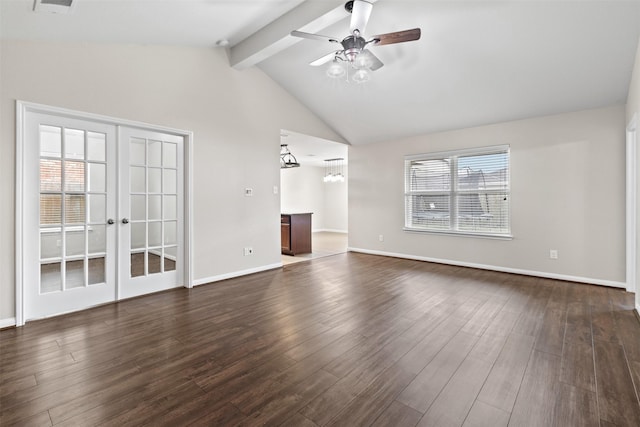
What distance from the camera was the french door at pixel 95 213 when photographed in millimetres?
2939

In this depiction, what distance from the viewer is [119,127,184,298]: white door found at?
11.7 feet

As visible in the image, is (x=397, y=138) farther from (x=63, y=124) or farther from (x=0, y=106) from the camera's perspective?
(x=0, y=106)

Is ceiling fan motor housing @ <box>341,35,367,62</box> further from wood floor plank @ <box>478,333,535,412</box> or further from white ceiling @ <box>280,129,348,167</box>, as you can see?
wood floor plank @ <box>478,333,535,412</box>

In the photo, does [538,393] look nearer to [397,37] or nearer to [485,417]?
[485,417]

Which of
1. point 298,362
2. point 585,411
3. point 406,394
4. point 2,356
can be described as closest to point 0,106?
point 2,356

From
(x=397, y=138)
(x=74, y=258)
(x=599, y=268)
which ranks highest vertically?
(x=397, y=138)

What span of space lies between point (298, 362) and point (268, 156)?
3615mm

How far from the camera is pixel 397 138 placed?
6148 mm

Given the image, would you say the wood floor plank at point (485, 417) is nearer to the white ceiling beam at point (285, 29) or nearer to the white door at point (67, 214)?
the white ceiling beam at point (285, 29)

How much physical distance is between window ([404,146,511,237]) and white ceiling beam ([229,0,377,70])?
336 centimetres

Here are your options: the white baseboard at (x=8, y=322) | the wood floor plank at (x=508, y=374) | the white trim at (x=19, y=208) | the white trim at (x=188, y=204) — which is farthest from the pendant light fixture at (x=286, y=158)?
the wood floor plank at (x=508, y=374)

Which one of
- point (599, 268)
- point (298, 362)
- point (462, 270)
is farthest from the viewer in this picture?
point (462, 270)

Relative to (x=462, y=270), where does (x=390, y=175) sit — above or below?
above

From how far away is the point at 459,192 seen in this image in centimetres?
543
